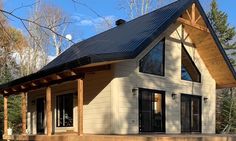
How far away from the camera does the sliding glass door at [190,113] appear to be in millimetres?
14495

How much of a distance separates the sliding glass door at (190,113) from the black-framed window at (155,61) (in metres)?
1.73

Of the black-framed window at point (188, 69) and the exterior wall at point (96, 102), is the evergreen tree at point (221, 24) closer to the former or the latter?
the black-framed window at point (188, 69)

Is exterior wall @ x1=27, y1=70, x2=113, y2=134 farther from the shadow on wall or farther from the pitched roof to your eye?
the pitched roof

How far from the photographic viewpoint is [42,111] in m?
16.2

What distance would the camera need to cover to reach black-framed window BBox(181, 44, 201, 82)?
14914mm

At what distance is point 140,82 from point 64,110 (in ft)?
11.2

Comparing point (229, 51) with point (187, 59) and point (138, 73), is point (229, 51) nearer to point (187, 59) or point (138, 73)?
point (187, 59)

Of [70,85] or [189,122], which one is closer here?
[70,85]

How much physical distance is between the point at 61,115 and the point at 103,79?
3284 mm

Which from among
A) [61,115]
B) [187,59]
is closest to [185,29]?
[187,59]

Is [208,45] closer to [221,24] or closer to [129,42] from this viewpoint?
[129,42]

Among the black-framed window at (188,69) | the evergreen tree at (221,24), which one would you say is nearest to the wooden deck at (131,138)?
the black-framed window at (188,69)

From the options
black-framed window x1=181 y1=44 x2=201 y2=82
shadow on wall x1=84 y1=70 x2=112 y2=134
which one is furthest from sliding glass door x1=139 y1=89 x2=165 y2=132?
black-framed window x1=181 y1=44 x2=201 y2=82

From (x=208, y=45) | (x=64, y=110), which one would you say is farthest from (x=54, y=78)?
(x=208, y=45)
